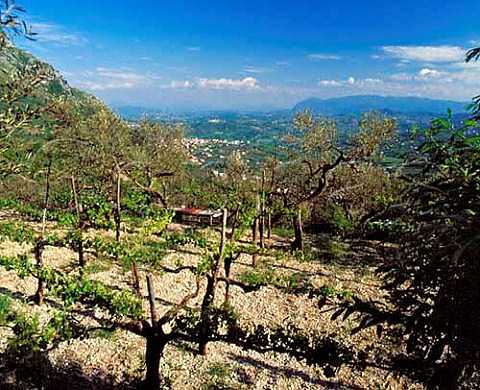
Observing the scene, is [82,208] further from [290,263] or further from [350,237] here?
[350,237]

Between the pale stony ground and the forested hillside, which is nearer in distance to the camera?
the forested hillside

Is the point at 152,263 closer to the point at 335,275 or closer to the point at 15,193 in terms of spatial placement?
the point at 335,275

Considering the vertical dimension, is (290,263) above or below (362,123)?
below

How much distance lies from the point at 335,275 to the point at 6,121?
1064cm

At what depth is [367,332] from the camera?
962 cm

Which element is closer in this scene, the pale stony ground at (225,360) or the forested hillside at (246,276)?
the forested hillside at (246,276)

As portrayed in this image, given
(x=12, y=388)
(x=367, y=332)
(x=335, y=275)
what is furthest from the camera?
(x=335, y=275)

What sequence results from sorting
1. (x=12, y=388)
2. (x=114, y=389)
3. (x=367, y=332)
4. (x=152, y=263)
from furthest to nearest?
(x=367, y=332), (x=152, y=263), (x=114, y=389), (x=12, y=388)

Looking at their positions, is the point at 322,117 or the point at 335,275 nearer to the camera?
the point at 335,275

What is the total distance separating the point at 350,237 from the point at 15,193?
58.6ft

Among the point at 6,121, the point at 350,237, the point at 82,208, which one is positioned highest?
the point at 6,121

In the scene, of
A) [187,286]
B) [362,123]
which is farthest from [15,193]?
[362,123]

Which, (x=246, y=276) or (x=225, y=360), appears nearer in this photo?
(x=225, y=360)

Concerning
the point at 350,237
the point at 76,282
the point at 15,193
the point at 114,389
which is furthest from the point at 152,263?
the point at 15,193
